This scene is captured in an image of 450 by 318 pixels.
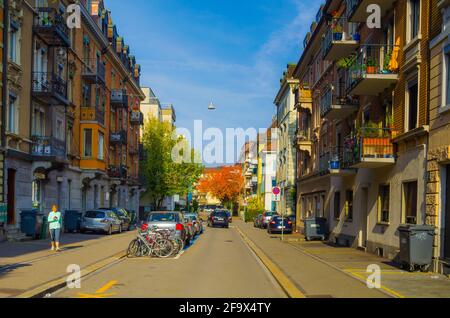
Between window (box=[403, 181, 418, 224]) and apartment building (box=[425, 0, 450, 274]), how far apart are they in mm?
1506

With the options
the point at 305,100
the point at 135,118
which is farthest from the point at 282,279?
the point at 135,118

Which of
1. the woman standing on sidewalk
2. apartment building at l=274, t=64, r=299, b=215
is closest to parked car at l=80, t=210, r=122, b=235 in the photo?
the woman standing on sidewalk

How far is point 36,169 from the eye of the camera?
28047 millimetres

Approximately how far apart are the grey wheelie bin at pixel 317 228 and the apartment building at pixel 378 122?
47 cm

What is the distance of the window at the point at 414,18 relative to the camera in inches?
674

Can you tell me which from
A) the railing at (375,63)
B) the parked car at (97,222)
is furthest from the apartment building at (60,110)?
the railing at (375,63)

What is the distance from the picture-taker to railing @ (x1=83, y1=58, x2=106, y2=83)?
38344 mm

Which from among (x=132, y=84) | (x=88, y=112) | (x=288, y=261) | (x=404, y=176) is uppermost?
(x=132, y=84)

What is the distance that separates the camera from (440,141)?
14.6 meters

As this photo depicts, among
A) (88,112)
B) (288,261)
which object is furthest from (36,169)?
(288,261)

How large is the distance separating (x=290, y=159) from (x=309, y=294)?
4007 centimetres

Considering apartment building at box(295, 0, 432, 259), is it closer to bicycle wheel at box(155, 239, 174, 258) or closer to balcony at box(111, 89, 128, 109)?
bicycle wheel at box(155, 239, 174, 258)

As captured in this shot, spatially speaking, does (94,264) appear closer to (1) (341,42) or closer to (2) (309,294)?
(2) (309,294)

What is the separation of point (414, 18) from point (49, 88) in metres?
18.7
